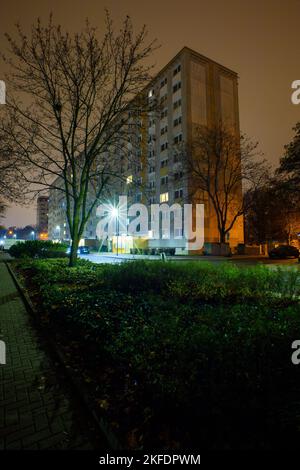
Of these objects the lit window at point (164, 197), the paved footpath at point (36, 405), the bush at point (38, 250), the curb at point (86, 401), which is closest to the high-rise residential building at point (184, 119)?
the lit window at point (164, 197)

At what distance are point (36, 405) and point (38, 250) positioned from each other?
80.3ft

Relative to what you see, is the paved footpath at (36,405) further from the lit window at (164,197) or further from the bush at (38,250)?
the lit window at (164,197)

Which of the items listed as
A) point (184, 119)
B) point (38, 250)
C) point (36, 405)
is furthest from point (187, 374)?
point (184, 119)

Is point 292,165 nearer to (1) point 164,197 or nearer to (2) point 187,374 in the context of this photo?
(1) point 164,197

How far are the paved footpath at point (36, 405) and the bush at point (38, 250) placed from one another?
18860 millimetres

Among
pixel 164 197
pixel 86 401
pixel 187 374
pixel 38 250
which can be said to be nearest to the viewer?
pixel 187 374

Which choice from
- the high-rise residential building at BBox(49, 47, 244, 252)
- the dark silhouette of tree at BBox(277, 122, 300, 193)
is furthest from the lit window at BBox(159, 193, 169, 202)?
the dark silhouette of tree at BBox(277, 122, 300, 193)

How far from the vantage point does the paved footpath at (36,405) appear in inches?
100

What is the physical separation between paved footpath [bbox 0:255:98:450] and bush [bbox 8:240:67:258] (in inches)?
743

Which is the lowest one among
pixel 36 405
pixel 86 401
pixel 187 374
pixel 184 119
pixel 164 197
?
pixel 36 405

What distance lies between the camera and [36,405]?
3105 millimetres
